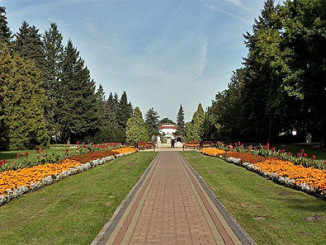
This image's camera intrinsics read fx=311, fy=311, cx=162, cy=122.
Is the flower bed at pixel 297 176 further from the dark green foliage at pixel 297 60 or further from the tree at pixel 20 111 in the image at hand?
the tree at pixel 20 111

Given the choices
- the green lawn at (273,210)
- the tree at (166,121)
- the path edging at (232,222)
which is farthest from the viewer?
the tree at (166,121)

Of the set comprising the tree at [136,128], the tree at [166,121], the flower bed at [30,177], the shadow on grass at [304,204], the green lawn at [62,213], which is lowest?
the green lawn at [62,213]

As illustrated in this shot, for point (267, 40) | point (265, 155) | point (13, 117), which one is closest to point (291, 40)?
point (267, 40)

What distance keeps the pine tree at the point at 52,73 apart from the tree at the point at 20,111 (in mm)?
14101

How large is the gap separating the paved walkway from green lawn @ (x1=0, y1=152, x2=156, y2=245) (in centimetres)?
49

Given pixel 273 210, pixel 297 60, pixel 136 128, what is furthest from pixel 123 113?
pixel 273 210

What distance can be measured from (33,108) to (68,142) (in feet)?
66.5

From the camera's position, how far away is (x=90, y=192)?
35.4 feet

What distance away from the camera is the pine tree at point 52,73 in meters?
57.4

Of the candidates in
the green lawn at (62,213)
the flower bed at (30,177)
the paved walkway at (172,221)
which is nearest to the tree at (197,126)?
the flower bed at (30,177)

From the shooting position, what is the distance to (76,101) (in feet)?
191

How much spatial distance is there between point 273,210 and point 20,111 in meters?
35.9

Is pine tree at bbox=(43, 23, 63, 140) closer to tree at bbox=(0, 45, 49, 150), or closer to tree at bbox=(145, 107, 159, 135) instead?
tree at bbox=(0, 45, 49, 150)

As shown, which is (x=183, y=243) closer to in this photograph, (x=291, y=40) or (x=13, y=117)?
(x=291, y=40)
